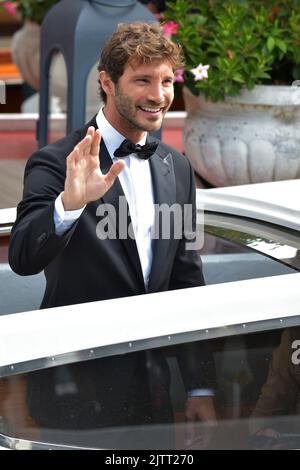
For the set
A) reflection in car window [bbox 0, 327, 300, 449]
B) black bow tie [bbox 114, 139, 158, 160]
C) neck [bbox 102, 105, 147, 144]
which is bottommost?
reflection in car window [bbox 0, 327, 300, 449]

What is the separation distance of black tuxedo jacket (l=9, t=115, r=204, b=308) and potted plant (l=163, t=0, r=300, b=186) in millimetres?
2482

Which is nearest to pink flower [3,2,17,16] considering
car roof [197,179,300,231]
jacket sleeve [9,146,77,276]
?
car roof [197,179,300,231]

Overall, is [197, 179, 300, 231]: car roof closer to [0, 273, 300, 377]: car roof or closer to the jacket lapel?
the jacket lapel

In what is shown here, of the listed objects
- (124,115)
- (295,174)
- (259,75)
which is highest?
(124,115)

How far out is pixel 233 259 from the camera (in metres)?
2.44

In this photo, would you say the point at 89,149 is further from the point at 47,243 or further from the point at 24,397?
the point at 24,397

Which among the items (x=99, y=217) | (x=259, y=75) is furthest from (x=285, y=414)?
(x=259, y=75)

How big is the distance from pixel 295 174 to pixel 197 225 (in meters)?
2.56

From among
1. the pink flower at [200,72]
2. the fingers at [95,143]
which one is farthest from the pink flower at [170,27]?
the fingers at [95,143]

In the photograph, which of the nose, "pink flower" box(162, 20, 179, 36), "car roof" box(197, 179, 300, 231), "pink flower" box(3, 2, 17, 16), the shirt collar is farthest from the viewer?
"pink flower" box(3, 2, 17, 16)

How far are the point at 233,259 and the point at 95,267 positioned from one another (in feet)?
1.20

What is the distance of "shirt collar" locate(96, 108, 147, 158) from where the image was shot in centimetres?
222

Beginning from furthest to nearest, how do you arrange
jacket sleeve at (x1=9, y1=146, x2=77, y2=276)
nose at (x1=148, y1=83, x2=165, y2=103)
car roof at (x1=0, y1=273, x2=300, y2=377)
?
nose at (x1=148, y1=83, x2=165, y2=103), jacket sleeve at (x1=9, y1=146, x2=77, y2=276), car roof at (x1=0, y1=273, x2=300, y2=377)

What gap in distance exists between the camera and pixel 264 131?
193 inches
